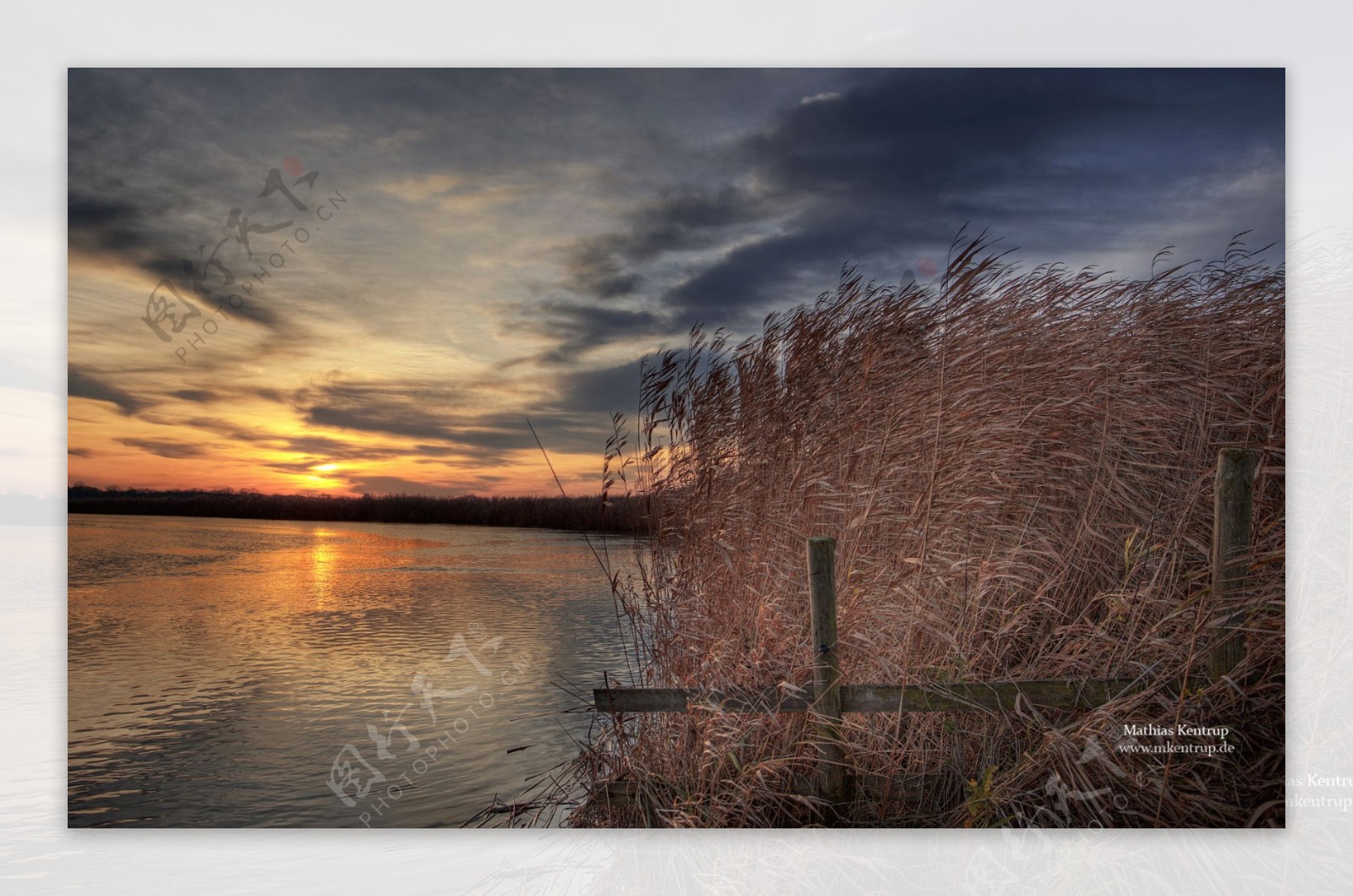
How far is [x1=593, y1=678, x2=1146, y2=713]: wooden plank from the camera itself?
2902 millimetres

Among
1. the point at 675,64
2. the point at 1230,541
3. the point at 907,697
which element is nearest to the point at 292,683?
the point at 907,697

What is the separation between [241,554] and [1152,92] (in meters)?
4.31

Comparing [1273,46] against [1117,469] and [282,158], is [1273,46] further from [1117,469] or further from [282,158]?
[282,158]

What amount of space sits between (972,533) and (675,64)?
2288 mm

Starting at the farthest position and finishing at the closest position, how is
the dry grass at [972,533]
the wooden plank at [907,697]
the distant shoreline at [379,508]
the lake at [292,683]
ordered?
the distant shoreline at [379,508], the lake at [292,683], the dry grass at [972,533], the wooden plank at [907,697]

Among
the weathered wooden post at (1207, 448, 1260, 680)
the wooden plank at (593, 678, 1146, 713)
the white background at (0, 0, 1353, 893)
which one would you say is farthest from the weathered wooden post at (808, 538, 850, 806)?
the weathered wooden post at (1207, 448, 1260, 680)

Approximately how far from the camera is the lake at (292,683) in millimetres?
3326

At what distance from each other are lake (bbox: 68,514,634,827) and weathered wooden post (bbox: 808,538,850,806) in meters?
0.95

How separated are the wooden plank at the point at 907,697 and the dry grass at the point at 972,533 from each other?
8 centimetres

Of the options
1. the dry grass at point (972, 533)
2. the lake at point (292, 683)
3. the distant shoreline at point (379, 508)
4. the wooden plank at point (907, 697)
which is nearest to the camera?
the wooden plank at point (907, 697)

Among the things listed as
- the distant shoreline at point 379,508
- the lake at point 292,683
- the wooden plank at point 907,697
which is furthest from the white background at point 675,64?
the wooden plank at point 907,697

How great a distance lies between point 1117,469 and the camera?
3.38m

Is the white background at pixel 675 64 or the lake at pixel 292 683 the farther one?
the lake at pixel 292 683

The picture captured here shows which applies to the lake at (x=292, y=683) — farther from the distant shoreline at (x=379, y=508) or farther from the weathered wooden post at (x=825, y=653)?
the weathered wooden post at (x=825, y=653)
